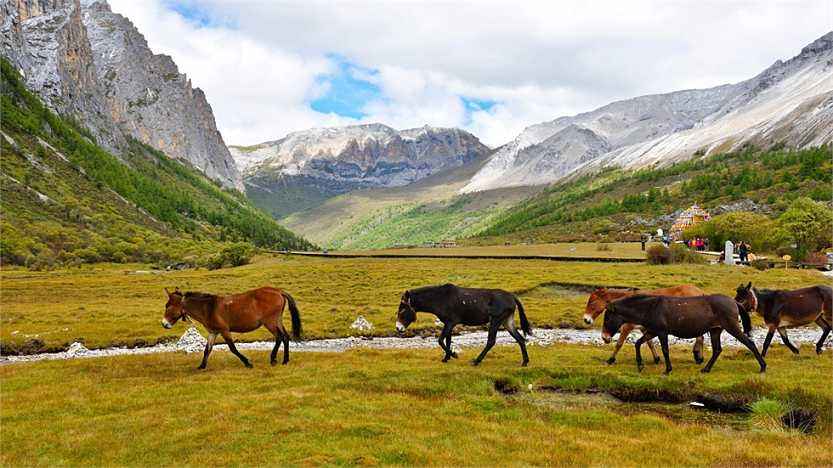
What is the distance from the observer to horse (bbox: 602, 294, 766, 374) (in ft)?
61.3

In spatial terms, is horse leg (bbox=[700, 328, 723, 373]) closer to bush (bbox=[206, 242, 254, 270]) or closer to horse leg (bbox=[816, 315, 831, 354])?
horse leg (bbox=[816, 315, 831, 354])

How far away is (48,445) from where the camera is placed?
13.6 metres

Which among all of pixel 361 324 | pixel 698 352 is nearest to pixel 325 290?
pixel 361 324

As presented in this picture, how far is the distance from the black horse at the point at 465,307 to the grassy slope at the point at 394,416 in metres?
1.56

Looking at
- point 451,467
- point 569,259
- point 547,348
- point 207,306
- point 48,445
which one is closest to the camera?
point 451,467

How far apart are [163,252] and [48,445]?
133799mm

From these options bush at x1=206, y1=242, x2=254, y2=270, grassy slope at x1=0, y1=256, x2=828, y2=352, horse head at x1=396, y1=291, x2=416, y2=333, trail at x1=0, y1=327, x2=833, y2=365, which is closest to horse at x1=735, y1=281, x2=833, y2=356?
trail at x1=0, y1=327, x2=833, y2=365

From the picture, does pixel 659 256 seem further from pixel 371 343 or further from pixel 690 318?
pixel 690 318

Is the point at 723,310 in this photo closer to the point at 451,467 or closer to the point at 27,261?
the point at 451,467

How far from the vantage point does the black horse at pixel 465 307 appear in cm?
2138

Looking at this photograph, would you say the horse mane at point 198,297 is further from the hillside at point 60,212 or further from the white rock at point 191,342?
the hillside at point 60,212

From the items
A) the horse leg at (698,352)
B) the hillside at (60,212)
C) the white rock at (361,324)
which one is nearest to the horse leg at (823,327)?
the horse leg at (698,352)

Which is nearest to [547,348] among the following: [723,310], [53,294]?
[723,310]

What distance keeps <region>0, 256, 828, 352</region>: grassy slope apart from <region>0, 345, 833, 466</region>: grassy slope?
578 inches
